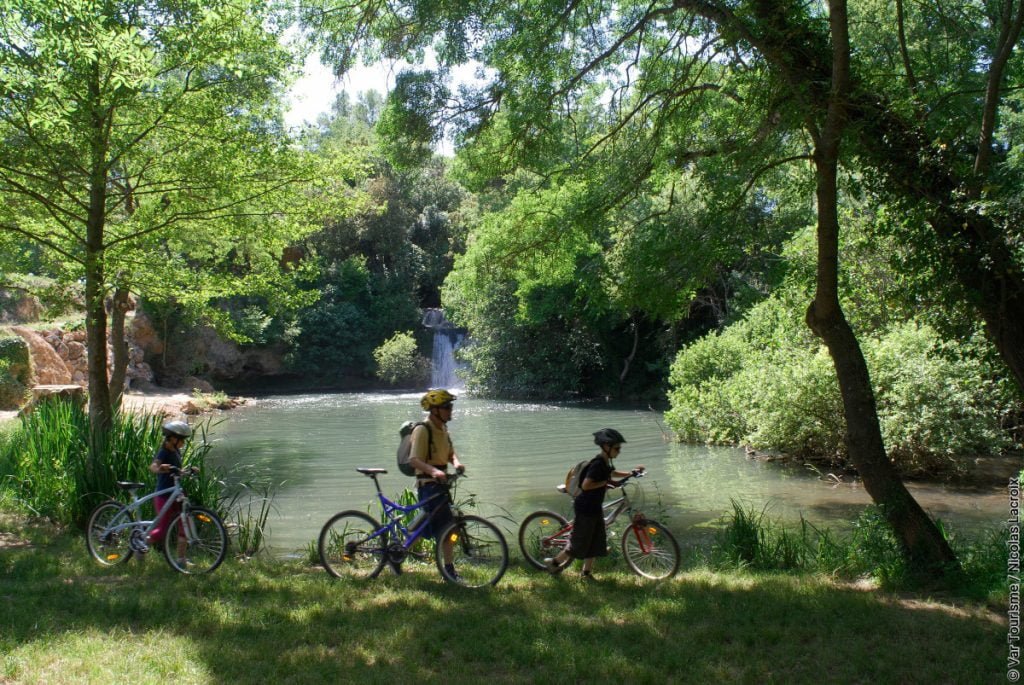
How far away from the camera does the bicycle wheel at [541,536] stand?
704cm

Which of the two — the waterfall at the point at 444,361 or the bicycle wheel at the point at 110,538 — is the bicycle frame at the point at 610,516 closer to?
the bicycle wheel at the point at 110,538

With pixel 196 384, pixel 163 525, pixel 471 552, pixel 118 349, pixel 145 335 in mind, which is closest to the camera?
pixel 471 552

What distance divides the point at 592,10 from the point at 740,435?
37.8 feet

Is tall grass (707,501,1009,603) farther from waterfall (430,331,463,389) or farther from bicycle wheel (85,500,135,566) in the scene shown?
waterfall (430,331,463,389)

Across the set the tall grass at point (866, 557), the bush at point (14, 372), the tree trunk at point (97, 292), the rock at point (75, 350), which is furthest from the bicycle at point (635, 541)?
the rock at point (75, 350)

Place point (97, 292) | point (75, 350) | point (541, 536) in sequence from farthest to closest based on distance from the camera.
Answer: point (75, 350), point (97, 292), point (541, 536)

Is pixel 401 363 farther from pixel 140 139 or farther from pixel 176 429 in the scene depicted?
pixel 176 429

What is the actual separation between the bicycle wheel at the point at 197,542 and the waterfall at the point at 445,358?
30.4 metres

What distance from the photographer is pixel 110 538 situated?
277 inches

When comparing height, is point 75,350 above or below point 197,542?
above

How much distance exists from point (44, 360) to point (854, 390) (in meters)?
20.6

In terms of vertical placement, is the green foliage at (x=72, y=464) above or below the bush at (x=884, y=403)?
below

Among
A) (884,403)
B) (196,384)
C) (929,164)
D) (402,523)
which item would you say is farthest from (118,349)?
(196,384)

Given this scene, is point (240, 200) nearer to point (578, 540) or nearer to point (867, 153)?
point (578, 540)
